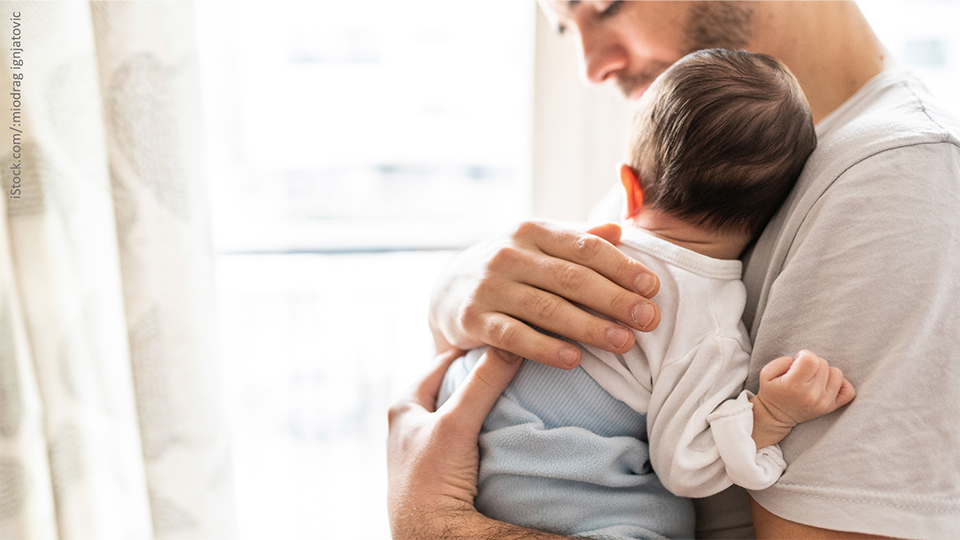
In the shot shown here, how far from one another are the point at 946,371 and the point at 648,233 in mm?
354

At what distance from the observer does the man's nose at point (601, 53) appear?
3.78 feet

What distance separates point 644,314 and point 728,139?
9.4 inches

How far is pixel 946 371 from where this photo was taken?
589mm

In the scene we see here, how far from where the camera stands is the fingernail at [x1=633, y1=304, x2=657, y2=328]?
72 centimetres

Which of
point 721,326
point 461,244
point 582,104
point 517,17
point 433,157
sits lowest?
point 461,244

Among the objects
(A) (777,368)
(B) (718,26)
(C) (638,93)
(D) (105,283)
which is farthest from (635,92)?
(D) (105,283)

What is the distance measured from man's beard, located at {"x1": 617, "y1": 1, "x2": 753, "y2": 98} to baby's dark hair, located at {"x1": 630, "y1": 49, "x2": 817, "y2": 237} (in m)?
0.23

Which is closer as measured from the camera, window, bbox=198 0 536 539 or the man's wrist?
the man's wrist

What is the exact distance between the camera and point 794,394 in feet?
2.01

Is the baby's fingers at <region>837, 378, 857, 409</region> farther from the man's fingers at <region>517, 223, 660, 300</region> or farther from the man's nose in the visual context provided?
the man's nose

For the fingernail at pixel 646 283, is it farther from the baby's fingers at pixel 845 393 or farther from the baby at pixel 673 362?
the baby's fingers at pixel 845 393

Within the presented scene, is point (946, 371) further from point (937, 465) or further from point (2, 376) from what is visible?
point (2, 376)

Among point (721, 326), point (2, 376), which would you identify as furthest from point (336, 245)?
point (721, 326)

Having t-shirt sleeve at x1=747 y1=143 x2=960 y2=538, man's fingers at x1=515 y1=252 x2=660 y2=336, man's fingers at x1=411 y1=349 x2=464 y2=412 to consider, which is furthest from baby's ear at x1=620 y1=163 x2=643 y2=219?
man's fingers at x1=411 y1=349 x2=464 y2=412
